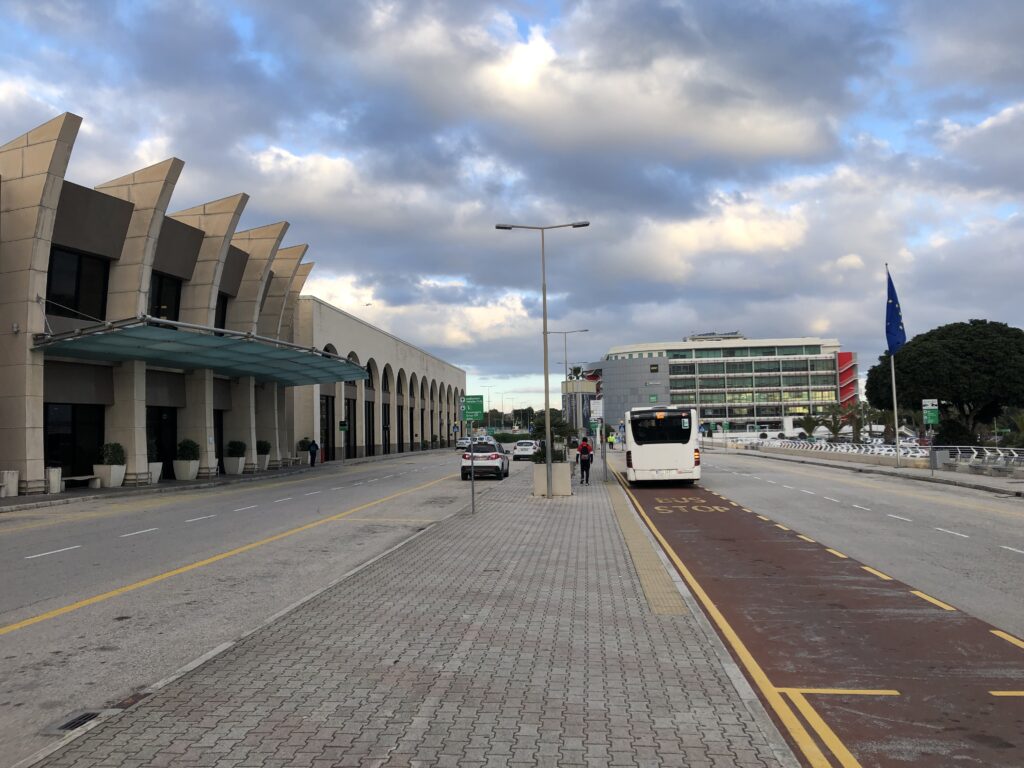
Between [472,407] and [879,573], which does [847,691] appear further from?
[472,407]

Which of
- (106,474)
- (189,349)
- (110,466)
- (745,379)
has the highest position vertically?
(745,379)

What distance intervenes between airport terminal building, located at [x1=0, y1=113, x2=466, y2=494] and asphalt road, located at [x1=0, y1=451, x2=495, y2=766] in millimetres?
6546

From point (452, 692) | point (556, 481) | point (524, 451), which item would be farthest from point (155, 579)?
point (524, 451)

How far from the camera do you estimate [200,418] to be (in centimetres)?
3591

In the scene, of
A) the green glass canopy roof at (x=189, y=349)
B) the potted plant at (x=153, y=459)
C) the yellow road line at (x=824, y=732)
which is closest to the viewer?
the yellow road line at (x=824, y=732)

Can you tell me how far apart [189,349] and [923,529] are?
2615 centimetres

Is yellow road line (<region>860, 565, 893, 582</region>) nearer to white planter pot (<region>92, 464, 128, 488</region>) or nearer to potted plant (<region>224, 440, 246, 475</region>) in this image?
white planter pot (<region>92, 464, 128, 488</region>)

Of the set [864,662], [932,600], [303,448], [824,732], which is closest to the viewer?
[824,732]

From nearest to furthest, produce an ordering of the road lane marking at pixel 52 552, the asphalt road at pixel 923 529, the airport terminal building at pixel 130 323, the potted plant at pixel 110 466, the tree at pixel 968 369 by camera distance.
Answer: the asphalt road at pixel 923 529
the road lane marking at pixel 52 552
the airport terminal building at pixel 130 323
the potted plant at pixel 110 466
the tree at pixel 968 369

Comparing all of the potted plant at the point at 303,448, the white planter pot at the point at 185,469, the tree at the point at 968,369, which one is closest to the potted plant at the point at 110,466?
the white planter pot at the point at 185,469

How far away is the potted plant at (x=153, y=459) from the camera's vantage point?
102 feet

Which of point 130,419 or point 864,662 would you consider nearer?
point 864,662

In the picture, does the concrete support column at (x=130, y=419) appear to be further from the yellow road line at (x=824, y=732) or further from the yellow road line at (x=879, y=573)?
the yellow road line at (x=824, y=732)

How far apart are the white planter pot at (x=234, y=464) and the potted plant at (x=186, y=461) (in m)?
5.23
